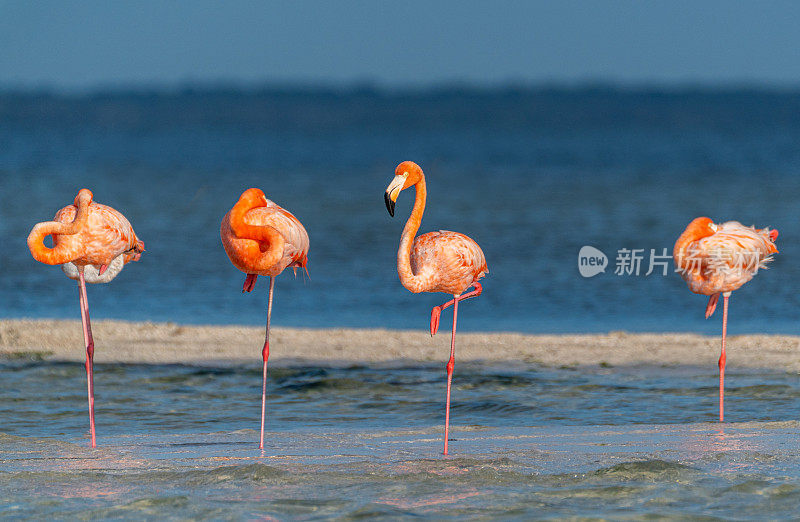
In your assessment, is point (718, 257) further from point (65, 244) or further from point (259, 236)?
point (65, 244)

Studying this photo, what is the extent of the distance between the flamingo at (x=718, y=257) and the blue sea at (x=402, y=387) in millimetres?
851

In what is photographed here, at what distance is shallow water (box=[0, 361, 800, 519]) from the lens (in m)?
5.23

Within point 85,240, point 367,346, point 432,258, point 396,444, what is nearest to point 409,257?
point 432,258

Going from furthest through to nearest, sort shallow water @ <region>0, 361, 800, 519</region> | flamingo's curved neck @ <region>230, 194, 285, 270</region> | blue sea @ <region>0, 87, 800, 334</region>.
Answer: blue sea @ <region>0, 87, 800, 334</region>
flamingo's curved neck @ <region>230, 194, 285, 270</region>
shallow water @ <region>0, 361, 800, 519</region>

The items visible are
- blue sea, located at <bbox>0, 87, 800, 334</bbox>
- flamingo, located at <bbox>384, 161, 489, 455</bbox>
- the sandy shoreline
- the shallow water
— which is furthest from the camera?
blue sea, located at <bbox>0, 87, 800, 334</bbox>

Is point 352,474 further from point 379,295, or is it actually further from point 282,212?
point 379,295

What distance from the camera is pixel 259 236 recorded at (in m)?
6.24

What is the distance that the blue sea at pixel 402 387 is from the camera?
17.6 ft

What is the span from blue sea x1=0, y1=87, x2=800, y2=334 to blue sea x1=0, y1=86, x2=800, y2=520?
0.28 ft

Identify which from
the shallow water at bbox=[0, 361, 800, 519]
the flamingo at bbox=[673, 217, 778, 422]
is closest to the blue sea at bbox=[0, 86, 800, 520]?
the shallow water at bbox=[0, 361, 800, 519]

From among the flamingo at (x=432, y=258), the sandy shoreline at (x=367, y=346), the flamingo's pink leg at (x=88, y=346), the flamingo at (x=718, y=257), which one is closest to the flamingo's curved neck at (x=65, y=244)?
the flamingo's pink leg at (x=88, y=346)

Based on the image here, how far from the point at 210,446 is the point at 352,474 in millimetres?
1130

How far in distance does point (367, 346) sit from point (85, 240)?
348 cm

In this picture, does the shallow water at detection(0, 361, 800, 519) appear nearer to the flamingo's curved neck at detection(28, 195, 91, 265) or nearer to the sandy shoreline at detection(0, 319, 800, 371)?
the sandy shoreline at detection(0, 319, 800, 371)
